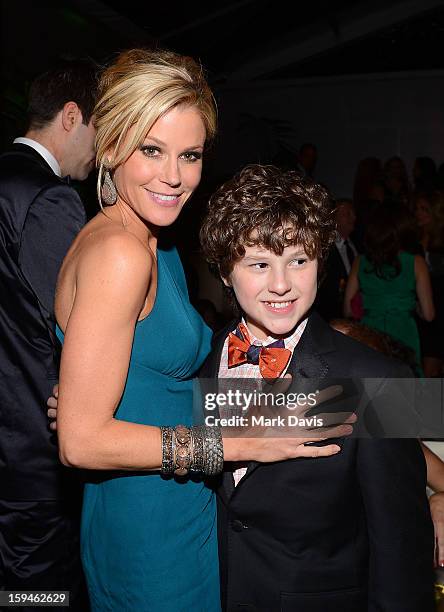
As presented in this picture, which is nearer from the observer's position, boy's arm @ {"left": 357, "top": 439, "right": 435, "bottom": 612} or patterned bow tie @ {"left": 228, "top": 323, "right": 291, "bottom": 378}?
boy's arm @ {"left": 357, "top": 439, "right": 435, "bottom": 612}

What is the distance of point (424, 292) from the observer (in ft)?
15.0

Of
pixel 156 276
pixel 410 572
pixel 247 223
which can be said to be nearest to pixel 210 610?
pixel 410 572

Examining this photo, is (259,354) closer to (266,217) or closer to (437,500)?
(266,217)

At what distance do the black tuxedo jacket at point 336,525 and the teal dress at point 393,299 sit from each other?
9.91 feet

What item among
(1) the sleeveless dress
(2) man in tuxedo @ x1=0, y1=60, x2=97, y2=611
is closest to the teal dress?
(2) man in tuxedo @ x1=0, y1=60, x2=97, y2=611

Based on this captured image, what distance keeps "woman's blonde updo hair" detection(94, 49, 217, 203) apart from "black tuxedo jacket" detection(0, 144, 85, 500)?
643 millimetres

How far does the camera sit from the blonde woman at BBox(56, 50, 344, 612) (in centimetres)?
141

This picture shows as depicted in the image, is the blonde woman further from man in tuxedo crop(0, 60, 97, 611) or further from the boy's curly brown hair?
man in tuxedo crop(0, 60, 97, 611)

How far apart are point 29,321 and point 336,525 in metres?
1.17

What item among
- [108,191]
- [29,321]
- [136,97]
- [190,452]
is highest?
[136,97]

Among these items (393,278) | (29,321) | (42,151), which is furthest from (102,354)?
(393,278)

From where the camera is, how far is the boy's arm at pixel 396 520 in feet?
4.78

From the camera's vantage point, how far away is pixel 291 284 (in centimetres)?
158

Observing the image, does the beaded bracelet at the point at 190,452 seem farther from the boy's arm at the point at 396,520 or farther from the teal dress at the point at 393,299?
the teal dress at the point at 393,299
